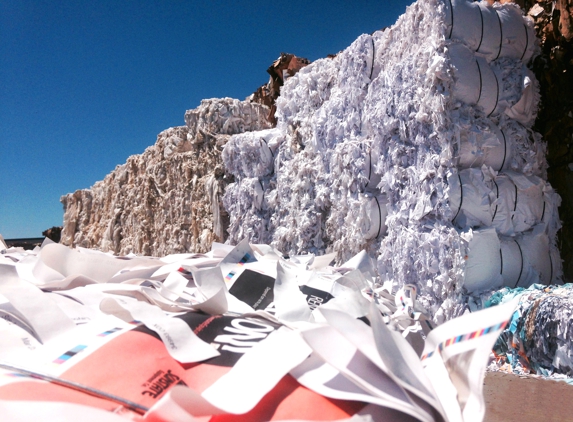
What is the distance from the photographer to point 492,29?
147 centimetres

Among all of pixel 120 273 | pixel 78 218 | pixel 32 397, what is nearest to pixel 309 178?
pixel 120 273

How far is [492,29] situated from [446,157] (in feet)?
1.69

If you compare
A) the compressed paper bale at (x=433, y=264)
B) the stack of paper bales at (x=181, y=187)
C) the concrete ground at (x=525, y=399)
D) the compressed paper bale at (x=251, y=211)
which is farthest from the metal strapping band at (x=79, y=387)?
the stack of paper bales at (x=181, y=187)

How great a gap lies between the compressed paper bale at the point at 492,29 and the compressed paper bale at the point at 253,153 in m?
1.14

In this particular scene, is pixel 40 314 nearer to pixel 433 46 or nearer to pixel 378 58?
pixel 433 46

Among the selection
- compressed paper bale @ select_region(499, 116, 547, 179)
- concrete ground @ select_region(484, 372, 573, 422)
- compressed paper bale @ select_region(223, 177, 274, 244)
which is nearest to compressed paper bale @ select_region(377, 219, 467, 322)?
compressed paper bale @ select_region(499, 116, 547, 179)

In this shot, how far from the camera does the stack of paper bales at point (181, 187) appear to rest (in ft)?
11.2

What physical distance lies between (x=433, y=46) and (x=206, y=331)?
1.38m

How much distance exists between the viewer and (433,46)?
1.42 metres

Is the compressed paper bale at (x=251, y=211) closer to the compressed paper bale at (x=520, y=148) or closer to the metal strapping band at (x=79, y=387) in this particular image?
the compressed paper bale at (x=520, y=148)

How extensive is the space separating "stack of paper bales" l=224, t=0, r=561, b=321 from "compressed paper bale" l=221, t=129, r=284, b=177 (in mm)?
583

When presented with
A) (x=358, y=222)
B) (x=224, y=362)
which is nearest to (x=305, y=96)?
(x=358, y=222)

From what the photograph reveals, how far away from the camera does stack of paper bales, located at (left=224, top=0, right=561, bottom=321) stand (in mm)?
1393

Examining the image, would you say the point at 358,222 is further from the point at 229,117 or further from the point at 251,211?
the point at 229,117
